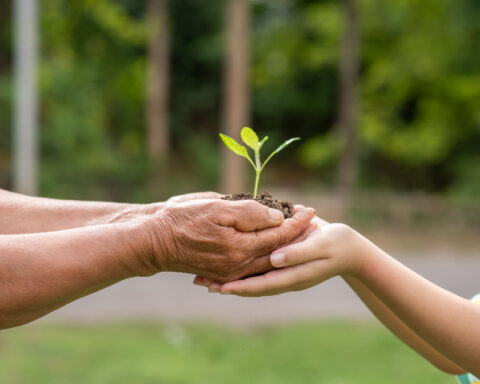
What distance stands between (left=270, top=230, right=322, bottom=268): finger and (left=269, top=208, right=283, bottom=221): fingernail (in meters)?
0.12

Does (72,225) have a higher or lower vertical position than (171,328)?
higher

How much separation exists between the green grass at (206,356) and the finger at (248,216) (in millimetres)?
3321

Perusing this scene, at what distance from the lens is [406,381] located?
522 centimetres

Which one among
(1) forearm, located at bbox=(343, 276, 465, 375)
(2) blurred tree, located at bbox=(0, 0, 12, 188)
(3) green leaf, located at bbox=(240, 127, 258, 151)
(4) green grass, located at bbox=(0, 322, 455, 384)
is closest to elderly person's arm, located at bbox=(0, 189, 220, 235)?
(3) green leaf, located at bbox=(240, 127, 258, 151)

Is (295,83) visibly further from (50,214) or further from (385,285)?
(385,285)

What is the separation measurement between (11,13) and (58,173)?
4485mm

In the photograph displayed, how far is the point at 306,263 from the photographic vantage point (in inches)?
81.4

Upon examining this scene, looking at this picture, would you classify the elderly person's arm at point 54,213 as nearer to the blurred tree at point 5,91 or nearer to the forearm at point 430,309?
the forearm at point 430,309

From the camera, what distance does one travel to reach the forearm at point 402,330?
227 centimetres

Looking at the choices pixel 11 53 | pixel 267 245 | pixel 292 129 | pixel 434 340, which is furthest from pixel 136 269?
pixel 292 129

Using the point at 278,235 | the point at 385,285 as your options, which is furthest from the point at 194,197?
the point at 385,285

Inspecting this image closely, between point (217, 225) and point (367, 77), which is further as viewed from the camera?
point (367, 77)

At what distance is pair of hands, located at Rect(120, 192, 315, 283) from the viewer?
1969 mm

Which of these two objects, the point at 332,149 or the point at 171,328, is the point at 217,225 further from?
the point at 332,149
